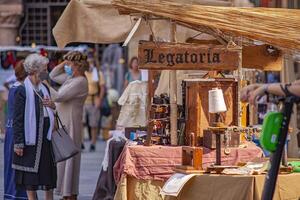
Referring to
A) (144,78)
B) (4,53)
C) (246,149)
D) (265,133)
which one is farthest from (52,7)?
(265,133)

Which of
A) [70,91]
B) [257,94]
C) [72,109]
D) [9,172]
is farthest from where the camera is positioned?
[72,109]

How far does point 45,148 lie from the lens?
10.8 m

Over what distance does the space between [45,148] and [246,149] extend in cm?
250

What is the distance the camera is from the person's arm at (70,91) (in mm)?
11823

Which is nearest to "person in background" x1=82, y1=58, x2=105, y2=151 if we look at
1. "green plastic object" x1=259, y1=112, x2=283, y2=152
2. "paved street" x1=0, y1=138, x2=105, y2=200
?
"paved street" x1=0, y1=138, x2=105, y2=200

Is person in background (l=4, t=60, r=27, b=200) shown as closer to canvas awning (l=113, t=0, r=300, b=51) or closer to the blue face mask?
the blue face mask

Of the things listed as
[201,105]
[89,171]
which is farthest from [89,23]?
[89,171]

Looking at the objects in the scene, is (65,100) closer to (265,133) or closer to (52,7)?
(265,133)

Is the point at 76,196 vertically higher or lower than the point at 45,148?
lower

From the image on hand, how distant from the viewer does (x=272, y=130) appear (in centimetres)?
601

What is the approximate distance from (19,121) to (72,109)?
5.40 feet

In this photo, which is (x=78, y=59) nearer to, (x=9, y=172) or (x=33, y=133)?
(x=9, y=172)

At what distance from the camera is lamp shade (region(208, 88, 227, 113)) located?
8.46 meters

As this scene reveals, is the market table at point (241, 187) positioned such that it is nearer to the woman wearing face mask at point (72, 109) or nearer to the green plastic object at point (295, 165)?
the green plastic object at point (295, 165)
